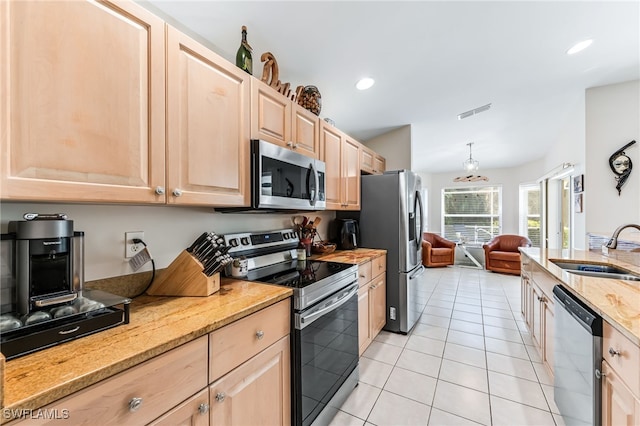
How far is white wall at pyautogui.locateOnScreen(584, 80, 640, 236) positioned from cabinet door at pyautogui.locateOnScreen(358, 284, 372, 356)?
2709 mm

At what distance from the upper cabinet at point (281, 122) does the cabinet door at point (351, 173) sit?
55cm


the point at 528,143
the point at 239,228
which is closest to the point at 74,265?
the point at 239,228

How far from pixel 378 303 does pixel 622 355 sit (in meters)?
1.72

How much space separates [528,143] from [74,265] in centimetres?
613

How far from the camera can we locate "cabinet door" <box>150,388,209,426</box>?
0.81 meters

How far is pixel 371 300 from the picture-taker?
95.2 inches

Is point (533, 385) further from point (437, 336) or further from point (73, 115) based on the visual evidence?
point (73, 115)

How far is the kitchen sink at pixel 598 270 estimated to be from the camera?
1896 millimetres

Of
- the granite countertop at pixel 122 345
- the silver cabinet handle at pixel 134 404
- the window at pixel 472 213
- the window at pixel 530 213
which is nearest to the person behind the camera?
the granite countertop at pixel 122 345

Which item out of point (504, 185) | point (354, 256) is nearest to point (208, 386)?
point (354, 256)

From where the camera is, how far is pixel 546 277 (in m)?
1.96

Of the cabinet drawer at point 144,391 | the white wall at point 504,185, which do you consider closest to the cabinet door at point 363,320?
the cabinet drawer at point 144,391

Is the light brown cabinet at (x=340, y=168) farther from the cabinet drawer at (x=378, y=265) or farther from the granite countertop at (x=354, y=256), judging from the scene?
the cabinet drawer at (x=378, y=265)

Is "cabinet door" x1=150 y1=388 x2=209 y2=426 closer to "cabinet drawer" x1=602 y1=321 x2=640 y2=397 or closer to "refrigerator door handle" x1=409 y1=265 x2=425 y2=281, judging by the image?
"cabinet drawer" x1=602 y1=321 x2=640 y2=397
